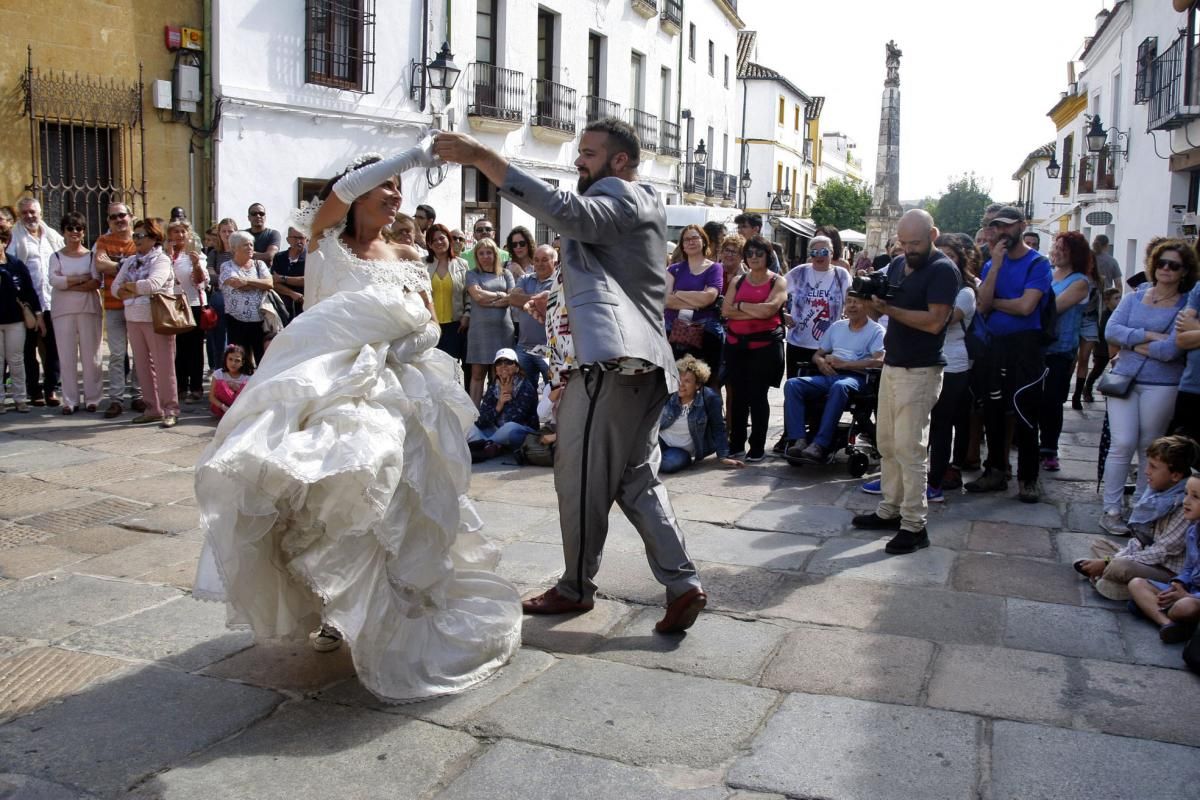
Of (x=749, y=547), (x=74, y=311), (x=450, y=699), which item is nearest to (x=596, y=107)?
(x=74, y=311)

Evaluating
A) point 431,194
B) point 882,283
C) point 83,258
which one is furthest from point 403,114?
point 882,283

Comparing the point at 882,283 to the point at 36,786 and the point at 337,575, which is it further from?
the point at 36,786

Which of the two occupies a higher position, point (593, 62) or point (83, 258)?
point (593, 62)

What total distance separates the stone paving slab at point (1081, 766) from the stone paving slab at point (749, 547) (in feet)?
6.57

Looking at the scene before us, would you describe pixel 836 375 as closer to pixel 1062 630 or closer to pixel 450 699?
pixel 1062 630

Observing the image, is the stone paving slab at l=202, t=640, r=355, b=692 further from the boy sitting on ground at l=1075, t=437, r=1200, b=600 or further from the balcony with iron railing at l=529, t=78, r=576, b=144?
the balcony with iron railing at l=529, t=78, r=576, b=144

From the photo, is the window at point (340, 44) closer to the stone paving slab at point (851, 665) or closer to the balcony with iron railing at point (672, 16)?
the balcony with iron railing at point (672, 16)

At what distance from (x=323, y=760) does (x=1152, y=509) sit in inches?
148

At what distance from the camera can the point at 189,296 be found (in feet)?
31.7

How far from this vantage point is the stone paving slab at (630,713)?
332 cm

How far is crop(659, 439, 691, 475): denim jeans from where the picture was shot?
766cm

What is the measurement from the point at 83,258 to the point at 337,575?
7.07 metres

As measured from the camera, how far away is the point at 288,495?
336 cm

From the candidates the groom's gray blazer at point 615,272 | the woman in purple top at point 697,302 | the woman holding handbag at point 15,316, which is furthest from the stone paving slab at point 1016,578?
the woman holding handbag at point 15,316
